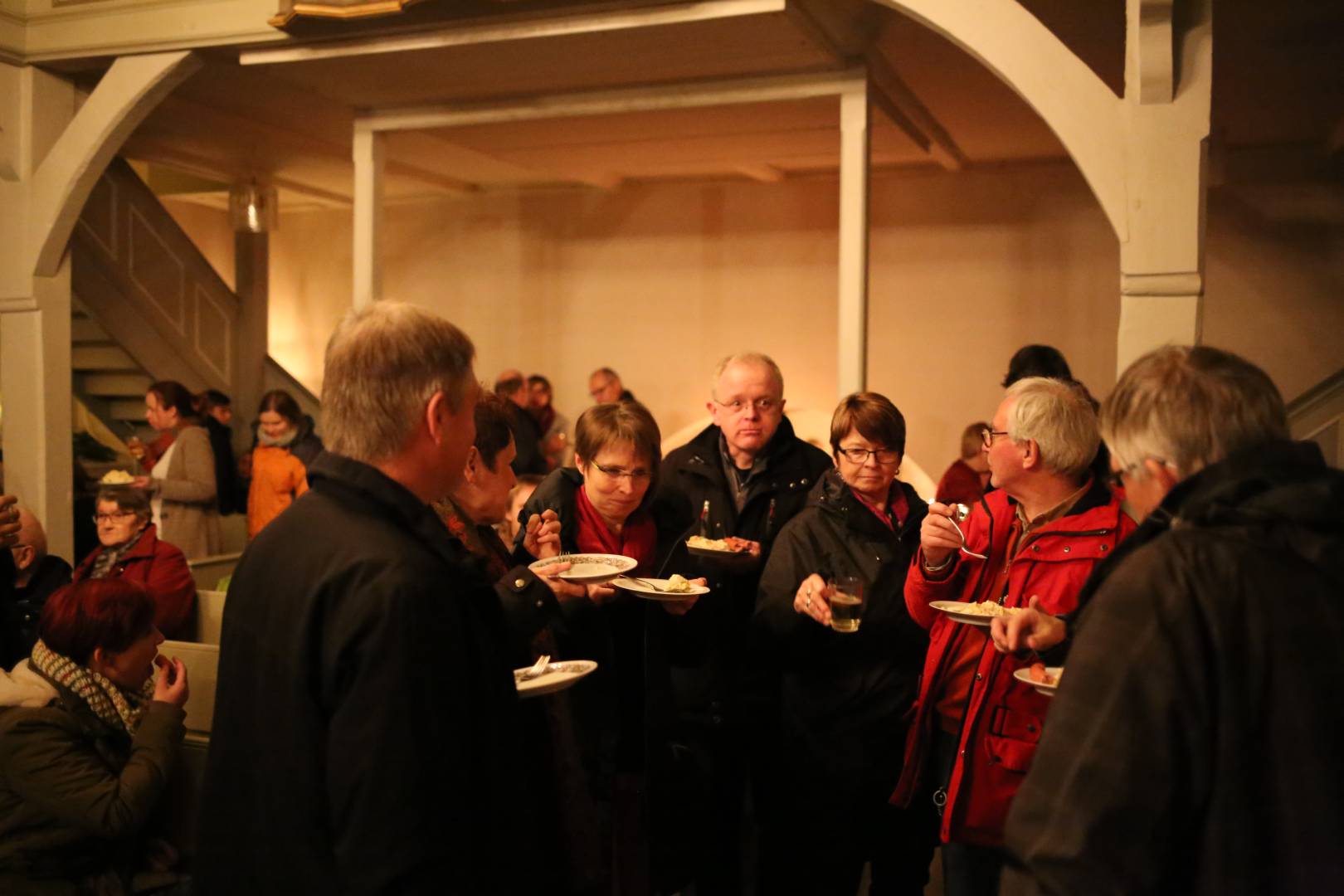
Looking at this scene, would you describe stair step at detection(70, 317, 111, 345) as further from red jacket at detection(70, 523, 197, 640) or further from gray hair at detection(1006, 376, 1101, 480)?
gray hair at detection(1006, 376, 1101, 480)

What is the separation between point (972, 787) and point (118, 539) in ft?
11.2

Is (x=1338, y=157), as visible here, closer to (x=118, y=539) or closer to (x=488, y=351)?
(x=488, y=351)

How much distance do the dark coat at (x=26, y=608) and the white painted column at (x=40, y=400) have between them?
6.09 ft

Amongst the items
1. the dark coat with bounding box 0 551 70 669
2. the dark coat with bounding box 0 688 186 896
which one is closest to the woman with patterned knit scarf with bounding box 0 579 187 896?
the dark coat with bounding box 0 688 186 896

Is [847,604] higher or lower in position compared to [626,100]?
lower

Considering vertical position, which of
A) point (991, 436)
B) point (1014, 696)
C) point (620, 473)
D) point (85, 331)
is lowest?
point (1014, 696)

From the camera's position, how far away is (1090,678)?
1.51 m

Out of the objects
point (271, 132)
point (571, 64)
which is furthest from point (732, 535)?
point (271, 132)

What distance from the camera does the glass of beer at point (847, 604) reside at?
269cm

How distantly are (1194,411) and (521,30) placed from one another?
14.1 feet

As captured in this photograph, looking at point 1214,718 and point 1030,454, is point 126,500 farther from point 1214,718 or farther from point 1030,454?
point 1214,718

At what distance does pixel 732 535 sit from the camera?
371cm

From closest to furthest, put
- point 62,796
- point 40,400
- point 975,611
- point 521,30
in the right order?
1. point 975,611
2. point 62,796
3. point 521,30
4. point 40,400

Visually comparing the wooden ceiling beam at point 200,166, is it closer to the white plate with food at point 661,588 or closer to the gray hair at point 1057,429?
the white plate with food at point 661,588
